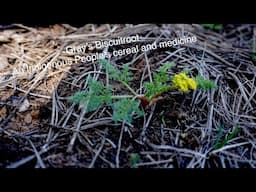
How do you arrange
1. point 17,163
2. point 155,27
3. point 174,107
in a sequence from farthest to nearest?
point 155,27
point 174,107
point 17,163

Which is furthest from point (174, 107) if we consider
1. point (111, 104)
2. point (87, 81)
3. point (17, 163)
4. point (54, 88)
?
point (17, 163)

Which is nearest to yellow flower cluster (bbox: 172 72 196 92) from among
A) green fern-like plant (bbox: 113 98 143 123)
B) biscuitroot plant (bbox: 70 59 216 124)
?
biscuitroot plant (bbox: 70 59 216 124)

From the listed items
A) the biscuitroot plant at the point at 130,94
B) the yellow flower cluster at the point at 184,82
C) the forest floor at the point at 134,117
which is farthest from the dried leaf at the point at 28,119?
the yellow flower cluster at the point at 184,82

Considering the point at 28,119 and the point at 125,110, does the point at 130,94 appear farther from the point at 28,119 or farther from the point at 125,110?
the point at 28,119

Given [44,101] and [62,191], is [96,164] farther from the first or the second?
[44,101]

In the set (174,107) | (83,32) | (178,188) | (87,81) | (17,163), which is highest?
(83,32)

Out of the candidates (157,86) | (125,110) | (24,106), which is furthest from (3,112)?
(157,86)
